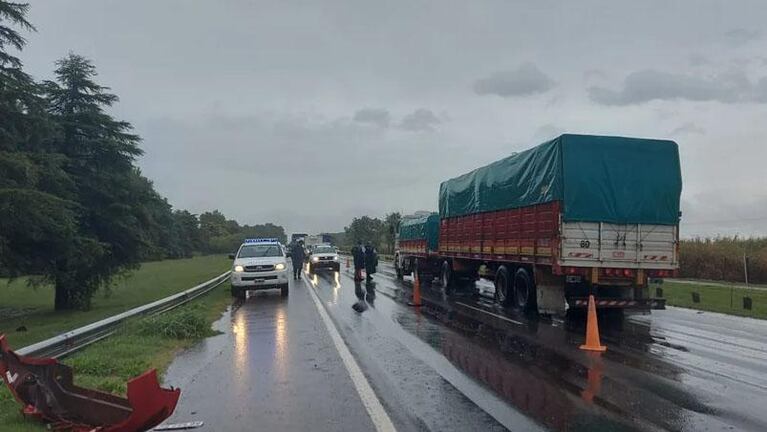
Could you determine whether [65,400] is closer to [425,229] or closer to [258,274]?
[258,274]

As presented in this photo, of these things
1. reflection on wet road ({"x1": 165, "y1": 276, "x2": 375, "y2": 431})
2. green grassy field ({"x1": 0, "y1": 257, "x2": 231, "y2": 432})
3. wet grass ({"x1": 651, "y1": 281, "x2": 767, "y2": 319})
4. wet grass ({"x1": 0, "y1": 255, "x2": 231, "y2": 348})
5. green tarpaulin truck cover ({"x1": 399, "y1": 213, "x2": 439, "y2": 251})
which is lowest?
wet grass ({"x1": 0, "y1": 255, "x2": 231, "y2": 348})

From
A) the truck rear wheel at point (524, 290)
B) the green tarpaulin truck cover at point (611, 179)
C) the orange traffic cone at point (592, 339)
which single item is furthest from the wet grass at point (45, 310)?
the green tarpaulin truck cover at point (611, 179)

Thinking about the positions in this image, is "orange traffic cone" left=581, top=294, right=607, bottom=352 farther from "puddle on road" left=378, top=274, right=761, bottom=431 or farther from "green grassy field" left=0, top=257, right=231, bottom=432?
"green grassy field" left=0, top=257, right=231, bottom=432

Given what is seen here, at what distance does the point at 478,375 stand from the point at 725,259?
34.6m

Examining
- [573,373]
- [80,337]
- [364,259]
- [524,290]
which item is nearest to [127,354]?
[80,337]

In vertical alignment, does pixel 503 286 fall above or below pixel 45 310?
above

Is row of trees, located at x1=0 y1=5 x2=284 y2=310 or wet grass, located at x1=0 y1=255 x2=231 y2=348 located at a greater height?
row of trees, located at x1=0 y1=5 x2=284 y2=310

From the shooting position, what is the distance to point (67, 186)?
19.5 metres

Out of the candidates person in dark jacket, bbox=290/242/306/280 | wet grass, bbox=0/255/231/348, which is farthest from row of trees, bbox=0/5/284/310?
person in dark jacket, bbox=290/242/306/280

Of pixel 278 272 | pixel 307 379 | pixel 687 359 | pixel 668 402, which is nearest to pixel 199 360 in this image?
pixel 307 379

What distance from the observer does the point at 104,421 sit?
5461 millimetres

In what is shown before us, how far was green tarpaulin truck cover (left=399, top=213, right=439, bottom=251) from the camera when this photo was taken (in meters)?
27.2

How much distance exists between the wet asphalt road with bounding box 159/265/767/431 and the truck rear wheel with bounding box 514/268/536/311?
870 millimetres

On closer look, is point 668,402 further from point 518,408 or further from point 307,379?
point 307,379
